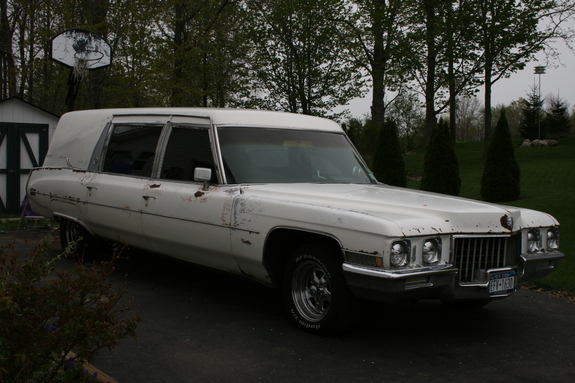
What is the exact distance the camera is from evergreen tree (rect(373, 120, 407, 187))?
63.1ft

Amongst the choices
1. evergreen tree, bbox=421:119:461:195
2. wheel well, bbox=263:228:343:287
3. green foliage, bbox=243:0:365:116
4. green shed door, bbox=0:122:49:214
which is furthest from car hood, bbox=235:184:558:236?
green foliage, bbox=243:0:365:116

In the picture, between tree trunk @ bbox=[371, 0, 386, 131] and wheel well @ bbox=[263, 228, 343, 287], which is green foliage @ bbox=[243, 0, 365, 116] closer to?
tree trunk @ bbox=[371, 0, 386, 131]

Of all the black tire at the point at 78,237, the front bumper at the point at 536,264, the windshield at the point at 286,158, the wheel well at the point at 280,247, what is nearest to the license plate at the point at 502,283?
the front bumper at the point at 536,264

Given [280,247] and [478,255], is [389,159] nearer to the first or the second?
[280,247]

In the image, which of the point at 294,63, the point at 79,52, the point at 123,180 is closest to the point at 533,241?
the point at 123,180

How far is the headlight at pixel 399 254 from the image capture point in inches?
173

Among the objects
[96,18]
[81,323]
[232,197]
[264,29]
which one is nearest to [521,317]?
[232,197]

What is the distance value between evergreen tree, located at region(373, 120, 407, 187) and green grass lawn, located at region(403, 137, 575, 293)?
2094mm

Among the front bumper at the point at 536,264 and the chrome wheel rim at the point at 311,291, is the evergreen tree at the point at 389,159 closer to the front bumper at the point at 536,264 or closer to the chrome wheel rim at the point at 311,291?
the front bumper at the point at 536,264

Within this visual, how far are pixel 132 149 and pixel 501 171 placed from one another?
13.0 meters

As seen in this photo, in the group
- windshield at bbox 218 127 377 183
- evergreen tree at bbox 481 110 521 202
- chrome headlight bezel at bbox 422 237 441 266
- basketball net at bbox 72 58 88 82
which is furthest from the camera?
evergreen tree at bbox 481 110 521 202

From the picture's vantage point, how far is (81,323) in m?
3.04

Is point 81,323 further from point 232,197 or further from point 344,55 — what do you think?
point 344,55

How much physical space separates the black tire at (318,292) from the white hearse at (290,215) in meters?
0.01
